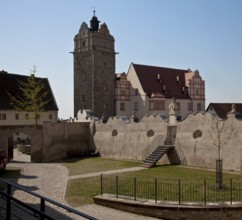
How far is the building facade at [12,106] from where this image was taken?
45062mm

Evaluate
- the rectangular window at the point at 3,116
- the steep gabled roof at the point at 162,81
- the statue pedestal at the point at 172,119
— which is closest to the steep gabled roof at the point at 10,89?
the rectangular window at the point at 3,116

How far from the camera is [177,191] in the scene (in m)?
17.2

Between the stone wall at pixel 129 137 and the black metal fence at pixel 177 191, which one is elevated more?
the stone wall at pixel 129 137

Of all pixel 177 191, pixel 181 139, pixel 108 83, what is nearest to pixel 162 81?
pixel 108 83

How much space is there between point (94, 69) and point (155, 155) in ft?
88.4

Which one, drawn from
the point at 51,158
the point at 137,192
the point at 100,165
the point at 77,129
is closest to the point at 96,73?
the point at 77,129

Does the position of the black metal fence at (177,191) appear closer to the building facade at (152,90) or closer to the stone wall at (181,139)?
the stone wall at (181,139)

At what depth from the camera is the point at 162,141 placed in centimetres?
2803

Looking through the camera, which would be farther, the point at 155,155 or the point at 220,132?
the point at 155,155

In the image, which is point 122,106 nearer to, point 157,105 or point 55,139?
point 157,105

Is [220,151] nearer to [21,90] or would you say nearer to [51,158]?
[51,158]

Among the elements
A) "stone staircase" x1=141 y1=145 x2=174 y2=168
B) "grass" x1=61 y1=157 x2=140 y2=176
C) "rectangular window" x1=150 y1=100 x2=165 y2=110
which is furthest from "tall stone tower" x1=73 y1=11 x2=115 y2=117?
"stone staircase" x1=141 y1=145 x2=174 y2=168

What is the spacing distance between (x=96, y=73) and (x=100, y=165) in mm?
25614

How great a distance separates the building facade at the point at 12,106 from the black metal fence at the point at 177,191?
28434mm
